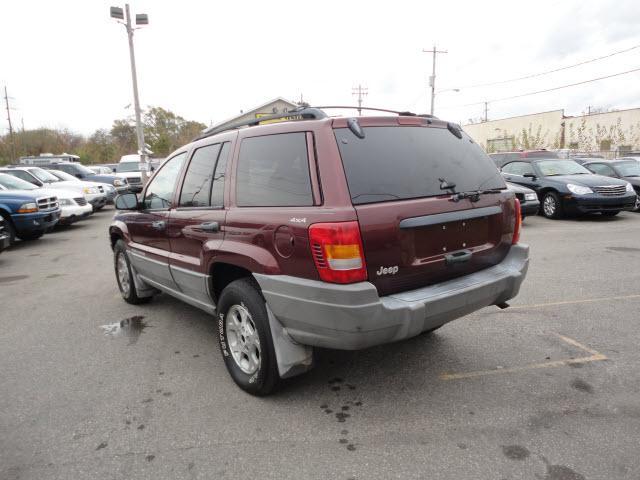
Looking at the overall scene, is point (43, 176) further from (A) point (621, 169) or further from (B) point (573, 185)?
(A) point (621, 169)

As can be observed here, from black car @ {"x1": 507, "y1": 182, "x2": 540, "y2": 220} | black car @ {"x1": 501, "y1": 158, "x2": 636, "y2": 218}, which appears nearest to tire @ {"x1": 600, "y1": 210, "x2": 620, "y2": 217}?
black car @ {"x1": 501, "y1": 158, "x2": 636, "y2": 218}

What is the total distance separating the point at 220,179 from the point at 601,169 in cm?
1452

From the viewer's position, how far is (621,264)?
6.59 metres

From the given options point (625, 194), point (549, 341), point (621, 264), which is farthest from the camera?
point (625, 194)

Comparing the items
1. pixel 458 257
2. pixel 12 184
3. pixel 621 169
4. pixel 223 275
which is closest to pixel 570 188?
pixel 621 169

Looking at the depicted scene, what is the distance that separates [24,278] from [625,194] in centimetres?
1301

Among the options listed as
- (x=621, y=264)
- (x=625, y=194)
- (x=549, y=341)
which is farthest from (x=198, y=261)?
(x=625, y=194)

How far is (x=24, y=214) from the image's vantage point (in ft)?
31.9

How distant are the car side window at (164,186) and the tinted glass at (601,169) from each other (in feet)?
46.1

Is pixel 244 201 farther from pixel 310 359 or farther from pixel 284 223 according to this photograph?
pixel 310 359

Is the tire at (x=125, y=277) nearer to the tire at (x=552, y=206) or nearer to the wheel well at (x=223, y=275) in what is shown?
the wheel well at (x=223, y=275)

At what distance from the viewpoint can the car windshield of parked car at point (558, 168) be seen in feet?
39.9

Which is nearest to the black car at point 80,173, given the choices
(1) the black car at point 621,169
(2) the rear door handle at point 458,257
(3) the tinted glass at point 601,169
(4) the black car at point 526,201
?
(4) the black car at point 526,201

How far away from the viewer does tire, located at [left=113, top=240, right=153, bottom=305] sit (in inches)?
205
